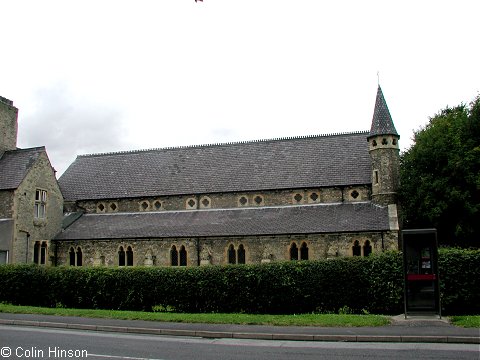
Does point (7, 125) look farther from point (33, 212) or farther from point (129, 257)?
point (129, 257)

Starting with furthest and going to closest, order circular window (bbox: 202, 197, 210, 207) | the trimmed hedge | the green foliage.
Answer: circular window (bbox: 202, 197, 210, 207), the trimmed hedge, the green foliage

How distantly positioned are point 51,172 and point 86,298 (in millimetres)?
16454

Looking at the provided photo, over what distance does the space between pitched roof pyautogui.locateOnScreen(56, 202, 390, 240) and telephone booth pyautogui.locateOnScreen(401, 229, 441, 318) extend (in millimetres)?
9964

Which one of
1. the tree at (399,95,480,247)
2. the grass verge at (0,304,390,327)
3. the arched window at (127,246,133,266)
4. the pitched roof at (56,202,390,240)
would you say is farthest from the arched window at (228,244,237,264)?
the grass verge at (0,304,390,327)

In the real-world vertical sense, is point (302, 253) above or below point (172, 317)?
above

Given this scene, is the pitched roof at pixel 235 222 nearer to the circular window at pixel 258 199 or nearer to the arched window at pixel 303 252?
the circular window at pixel 258 199

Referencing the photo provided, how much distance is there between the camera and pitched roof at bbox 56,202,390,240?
1208 inches

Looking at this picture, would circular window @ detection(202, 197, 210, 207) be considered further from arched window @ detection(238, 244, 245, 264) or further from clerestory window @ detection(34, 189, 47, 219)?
clerestory window @ detection(34, 189, 47, 219)

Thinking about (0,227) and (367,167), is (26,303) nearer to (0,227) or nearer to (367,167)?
(0,227)

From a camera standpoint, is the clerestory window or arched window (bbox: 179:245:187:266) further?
the clerestory window

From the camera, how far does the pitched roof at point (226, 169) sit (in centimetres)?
3497

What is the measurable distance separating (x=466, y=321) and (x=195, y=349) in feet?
31.3

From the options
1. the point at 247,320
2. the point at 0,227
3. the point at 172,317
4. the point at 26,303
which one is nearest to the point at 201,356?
the point at 247,320

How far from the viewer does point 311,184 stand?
34.1 metres
